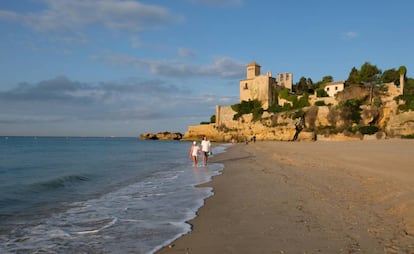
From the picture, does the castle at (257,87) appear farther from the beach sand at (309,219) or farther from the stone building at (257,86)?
the beach sand at (309,219)

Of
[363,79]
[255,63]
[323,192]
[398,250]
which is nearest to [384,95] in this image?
[363,79]

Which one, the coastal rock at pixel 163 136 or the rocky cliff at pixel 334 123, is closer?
the rocky cliff at pixel 334 123

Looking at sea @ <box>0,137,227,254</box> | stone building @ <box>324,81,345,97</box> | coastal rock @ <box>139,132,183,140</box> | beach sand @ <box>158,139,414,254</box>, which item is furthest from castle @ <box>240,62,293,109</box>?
beach sand @ <box>158,139,414,254</box>

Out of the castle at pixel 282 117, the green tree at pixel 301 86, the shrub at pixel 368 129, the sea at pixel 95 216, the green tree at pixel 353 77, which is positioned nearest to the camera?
the sea at pixel 95 216

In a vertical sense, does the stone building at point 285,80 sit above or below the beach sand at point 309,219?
above

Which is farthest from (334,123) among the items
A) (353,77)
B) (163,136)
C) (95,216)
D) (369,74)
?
(163,136)

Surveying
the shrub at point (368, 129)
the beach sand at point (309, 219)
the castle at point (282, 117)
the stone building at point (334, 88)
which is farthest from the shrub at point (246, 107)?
the beach sand at point (309, 219)

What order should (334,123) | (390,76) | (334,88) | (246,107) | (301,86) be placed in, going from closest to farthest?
(334,123), (390,76), (334,88), (246,107), (301,86)

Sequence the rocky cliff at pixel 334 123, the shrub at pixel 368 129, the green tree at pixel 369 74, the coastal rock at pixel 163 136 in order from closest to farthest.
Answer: the rocky cliff at pixel 334 123, the shrub at pixel 368 129, the green tree at pixel 369 74, the coastal rock at pixel 163 136

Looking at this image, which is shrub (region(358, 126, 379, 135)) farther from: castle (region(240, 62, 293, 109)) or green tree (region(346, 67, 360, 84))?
castle (region(240, 62, 293, 109))

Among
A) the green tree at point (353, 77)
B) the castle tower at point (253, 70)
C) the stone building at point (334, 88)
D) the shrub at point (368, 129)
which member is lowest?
the shrub at point (368, 129)

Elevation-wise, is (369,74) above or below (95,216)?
above

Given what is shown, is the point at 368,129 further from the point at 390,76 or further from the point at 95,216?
the point at 95,216

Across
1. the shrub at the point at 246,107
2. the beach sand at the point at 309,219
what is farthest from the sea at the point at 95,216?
the shrub at the point at 246,107
